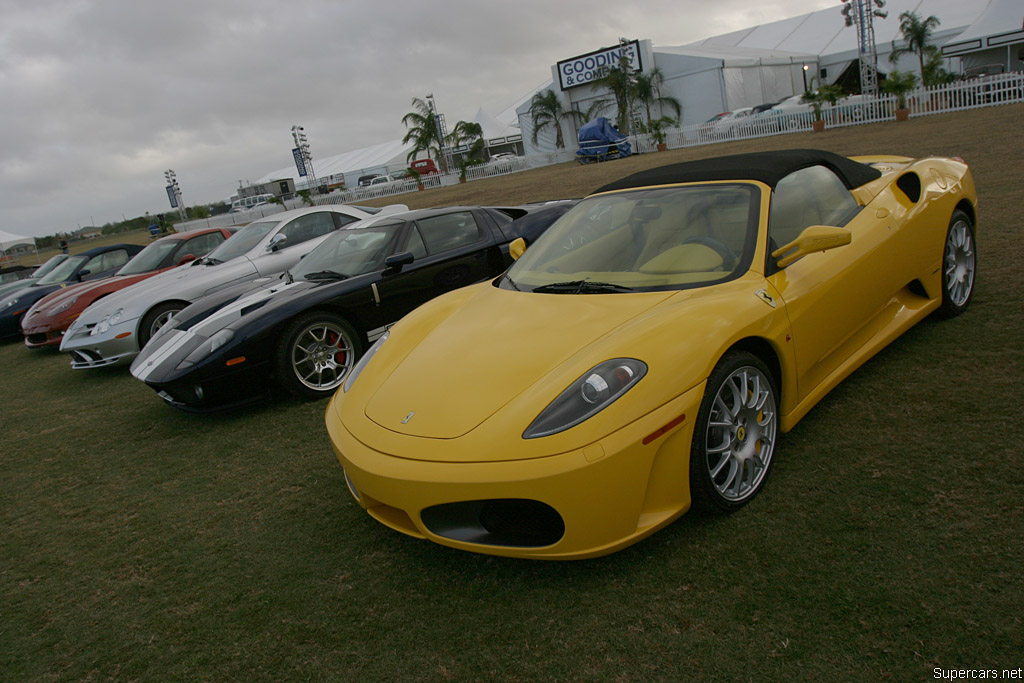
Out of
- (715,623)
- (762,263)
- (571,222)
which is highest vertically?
(571,222)

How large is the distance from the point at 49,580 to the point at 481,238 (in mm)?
3961

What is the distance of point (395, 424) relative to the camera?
259 centimetres

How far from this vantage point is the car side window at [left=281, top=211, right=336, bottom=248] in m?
8.14

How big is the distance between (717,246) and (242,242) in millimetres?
6759

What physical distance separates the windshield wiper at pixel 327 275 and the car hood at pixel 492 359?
229 centimetres

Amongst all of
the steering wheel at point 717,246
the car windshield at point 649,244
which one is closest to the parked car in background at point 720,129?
the car windshield at point 649,244

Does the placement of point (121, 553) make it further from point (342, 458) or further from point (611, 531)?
point (611, 531)

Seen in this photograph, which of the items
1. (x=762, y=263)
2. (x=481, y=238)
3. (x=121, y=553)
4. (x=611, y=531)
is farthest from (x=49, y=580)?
(x=481, y=238)

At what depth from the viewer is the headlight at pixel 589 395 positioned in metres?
2.28

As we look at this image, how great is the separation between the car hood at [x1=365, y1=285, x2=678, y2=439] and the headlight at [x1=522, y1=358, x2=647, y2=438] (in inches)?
1.5

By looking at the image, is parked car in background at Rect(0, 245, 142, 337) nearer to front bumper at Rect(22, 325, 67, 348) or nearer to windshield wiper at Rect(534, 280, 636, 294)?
front bumper at Rect(22, 325, 67, 348)

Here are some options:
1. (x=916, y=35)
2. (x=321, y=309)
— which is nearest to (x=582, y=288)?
(x=321, y=309)

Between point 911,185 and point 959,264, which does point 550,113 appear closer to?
point 959,264

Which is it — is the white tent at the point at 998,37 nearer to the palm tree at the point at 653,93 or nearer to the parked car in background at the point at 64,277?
the palm tree at the point at 653,93
